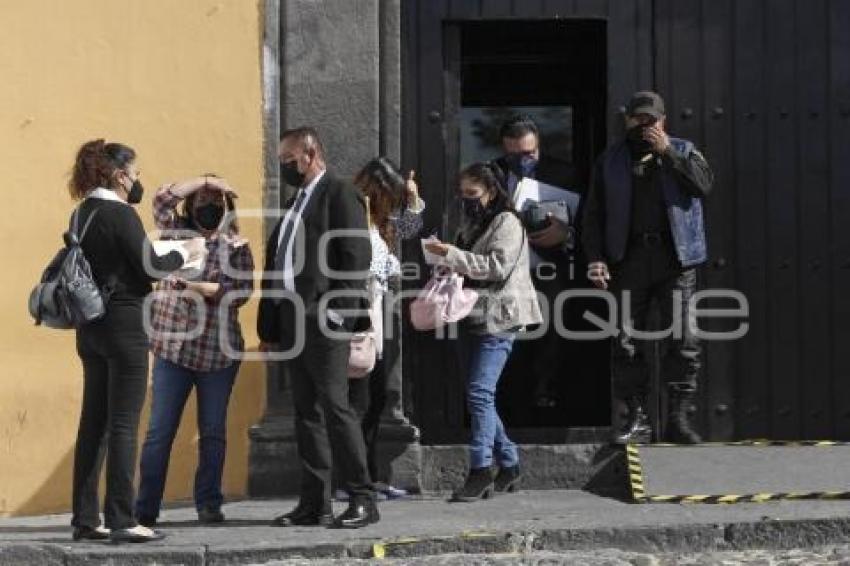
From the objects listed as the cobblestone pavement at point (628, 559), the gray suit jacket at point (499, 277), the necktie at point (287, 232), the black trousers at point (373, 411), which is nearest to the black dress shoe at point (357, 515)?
the cobblestone pavement at point (628, 559)

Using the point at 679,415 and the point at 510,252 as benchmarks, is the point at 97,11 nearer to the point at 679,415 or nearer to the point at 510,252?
the point at 510,252

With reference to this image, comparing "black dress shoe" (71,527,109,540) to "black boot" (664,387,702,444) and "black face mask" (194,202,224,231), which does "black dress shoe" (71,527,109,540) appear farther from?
"black boot" (664,387,702,444)

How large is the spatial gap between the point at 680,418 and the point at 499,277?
4.19ft

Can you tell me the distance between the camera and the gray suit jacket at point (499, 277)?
8.92 m

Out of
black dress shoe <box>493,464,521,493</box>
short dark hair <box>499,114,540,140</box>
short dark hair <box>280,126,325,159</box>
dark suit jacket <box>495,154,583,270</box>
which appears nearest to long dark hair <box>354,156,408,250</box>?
short dark hair <box>280,126,325,159</box>

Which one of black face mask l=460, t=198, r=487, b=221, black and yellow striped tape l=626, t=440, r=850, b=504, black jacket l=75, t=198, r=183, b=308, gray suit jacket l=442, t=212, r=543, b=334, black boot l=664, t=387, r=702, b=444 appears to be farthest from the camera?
black boot l=664, t=387, r=702, b=444

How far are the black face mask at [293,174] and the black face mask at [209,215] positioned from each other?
0.50m

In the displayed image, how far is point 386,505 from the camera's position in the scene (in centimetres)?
904

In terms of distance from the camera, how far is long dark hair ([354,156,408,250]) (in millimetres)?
8945

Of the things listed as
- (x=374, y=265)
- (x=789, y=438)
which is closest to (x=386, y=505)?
(x=374, y=265)

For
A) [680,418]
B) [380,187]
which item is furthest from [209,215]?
[680,418]

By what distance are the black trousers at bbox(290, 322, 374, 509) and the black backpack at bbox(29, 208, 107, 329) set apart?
0.98m

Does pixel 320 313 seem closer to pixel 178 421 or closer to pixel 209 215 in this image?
pixel 209 215

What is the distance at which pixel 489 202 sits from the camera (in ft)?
29.8
